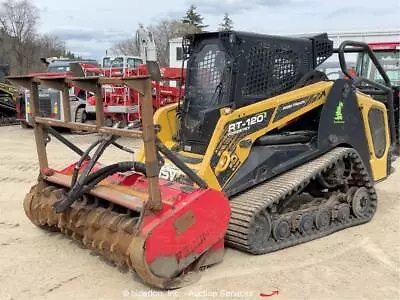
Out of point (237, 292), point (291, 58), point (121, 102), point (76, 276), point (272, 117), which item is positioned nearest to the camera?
point (237, 292)

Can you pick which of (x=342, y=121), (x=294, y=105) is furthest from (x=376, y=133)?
(x=294, y=105)

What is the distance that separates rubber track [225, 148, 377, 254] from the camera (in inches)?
167

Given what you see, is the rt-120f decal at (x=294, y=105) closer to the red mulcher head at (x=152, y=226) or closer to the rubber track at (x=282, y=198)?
the rubber track at (x=282, y=198)

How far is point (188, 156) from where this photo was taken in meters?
4.78

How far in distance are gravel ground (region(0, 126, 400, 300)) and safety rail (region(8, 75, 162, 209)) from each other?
682 mm

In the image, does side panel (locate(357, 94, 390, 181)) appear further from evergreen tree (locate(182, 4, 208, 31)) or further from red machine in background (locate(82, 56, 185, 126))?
evergreen tree (locate(182, 4, 208, 31))

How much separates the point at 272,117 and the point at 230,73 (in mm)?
531

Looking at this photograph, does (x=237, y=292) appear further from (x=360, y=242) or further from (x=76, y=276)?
(x=360, y=242)

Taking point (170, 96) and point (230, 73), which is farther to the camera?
point (170, 96)

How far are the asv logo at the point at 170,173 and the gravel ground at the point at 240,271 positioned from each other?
75cm

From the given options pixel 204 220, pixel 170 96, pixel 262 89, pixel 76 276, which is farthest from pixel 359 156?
pixel 170 96

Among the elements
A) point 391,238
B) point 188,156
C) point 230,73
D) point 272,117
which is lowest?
point 391,238

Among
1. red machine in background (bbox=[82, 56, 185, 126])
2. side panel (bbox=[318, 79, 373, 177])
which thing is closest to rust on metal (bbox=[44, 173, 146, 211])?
side panel (bbox=[318, 79, 373, 177])

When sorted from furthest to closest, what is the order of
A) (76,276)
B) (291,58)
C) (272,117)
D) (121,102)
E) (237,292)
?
(121,102), (291,58), (272,117), (76,276), (237,292)
